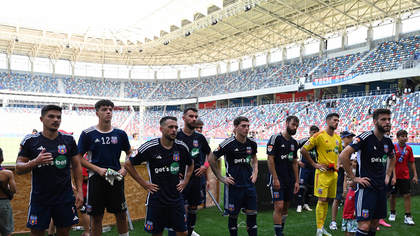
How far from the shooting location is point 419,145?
1719cm

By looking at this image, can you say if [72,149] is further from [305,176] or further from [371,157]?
[305,176]

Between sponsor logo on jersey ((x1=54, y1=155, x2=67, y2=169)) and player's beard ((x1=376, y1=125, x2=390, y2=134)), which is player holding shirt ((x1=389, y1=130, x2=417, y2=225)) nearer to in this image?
player's beard ((x1=376, y1=125, x2=390, y2=134))

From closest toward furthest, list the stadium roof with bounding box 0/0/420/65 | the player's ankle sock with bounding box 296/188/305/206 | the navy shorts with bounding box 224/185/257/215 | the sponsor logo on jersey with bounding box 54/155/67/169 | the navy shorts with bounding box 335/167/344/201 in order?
the sponsor logo on jersey with bounding box 54/155/67/169 < the navy shorts with bounding box 224/185/257/215 < the navy shorts with bounding box 335/167/344/201 < the player's ankle sock with bounding box 296/188/305/206 < the stadium roof with bounding box 0/0/420/65

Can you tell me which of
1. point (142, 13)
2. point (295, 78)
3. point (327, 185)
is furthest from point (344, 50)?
point (327, 185)

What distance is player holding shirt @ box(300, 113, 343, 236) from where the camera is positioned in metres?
5.57

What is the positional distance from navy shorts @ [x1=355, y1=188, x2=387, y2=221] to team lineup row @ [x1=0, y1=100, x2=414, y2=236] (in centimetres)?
1

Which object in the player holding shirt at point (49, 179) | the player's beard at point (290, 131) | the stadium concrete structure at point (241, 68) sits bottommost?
the player holding shirt at point (49, 179)

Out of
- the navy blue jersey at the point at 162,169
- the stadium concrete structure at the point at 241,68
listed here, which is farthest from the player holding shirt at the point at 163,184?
the stadium concrete structure at the point at 241,68

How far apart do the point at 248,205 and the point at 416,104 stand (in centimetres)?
2583

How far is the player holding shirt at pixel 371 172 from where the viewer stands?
4246mm

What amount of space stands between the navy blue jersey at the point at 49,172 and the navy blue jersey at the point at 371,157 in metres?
3.84

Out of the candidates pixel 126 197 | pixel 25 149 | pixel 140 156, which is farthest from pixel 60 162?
pixel 126 197

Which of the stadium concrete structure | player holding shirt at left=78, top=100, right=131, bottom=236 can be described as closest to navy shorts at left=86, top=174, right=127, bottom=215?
player holding shirt at left=78, top=100, right=131, bottom=236

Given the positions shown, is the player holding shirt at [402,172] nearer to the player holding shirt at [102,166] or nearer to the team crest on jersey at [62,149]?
the player holding shirt at [102,166]
